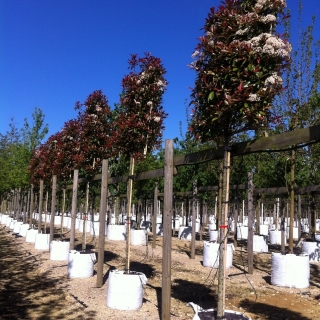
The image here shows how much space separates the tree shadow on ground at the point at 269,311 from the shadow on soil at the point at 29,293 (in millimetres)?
2614

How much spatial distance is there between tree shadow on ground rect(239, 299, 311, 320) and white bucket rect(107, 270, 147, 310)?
6.15 ft

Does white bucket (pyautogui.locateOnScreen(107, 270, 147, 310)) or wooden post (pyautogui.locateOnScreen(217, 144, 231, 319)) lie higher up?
wooden post (pyautogui.locateOnScreen(217, 144, 231, 319))

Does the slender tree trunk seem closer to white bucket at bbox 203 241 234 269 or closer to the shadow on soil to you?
the shadow on soil

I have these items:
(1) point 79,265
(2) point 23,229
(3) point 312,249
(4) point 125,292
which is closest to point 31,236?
(2) point 23,229

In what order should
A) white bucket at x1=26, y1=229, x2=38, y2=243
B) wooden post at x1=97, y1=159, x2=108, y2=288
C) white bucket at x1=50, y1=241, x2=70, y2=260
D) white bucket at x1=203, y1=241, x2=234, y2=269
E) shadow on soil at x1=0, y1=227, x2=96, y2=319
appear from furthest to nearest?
white bucket at x1=26, y1=229, x2=38, y2=243
white bucket at x1=50, y1=241, x2=70, y2=260
white bucket at x1=203, y1=241, x2=234, y2=269
wooden post at x1=97, y1=159, x2=108, y2=288
shadow on soil at x1=0, y1=227, x2=96, y2=319

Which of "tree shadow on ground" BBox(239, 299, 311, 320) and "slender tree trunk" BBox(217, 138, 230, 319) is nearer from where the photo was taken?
"slender tree trunk" BBox(217, 138, 230, 319)

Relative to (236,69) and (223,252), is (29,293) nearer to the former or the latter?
(223,252)

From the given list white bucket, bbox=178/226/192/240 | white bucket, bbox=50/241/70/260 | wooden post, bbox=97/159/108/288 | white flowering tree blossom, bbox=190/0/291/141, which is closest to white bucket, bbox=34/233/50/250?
white bucket, bbox=50/241/70/260

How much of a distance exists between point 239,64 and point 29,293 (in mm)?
5520

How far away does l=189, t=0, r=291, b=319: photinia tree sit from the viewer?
4027 mm

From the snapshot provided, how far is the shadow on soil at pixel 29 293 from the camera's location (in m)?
5.56

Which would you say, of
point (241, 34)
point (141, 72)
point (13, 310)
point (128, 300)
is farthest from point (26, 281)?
point (241, 34)

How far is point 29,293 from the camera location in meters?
6.78

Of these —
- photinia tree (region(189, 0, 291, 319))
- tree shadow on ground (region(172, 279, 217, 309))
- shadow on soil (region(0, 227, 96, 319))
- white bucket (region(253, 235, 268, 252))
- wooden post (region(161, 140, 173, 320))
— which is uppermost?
photinia tree (region(189, 0, 291, 319))
